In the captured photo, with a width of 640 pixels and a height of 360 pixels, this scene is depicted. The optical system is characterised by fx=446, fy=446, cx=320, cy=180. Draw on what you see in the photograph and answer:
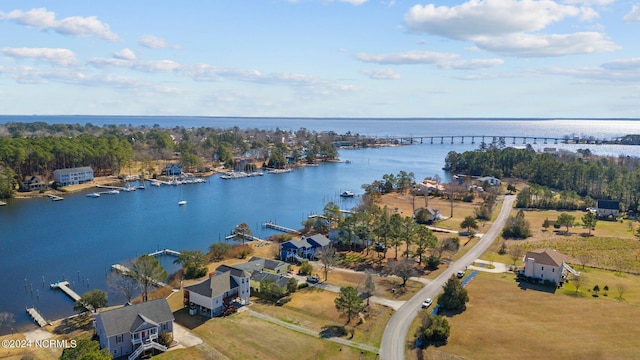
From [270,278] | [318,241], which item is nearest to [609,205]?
[318,241]

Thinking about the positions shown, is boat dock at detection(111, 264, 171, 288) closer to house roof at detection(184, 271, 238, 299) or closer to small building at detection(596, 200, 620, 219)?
house roof at detection(184, 271, 238, 299)

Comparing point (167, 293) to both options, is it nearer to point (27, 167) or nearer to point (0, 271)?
point (0, 271)

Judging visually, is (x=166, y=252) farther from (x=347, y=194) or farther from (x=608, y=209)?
(x=608, y=209)

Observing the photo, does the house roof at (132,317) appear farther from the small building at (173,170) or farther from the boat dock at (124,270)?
the small building at (173,170)

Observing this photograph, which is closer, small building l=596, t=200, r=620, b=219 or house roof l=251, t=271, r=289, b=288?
house roof l=251, t=271, r=289, b=288

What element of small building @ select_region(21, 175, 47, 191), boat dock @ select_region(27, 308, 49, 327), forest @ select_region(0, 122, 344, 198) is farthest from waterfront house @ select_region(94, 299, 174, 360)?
small building @ select_region(21, 175, 47, 191)
